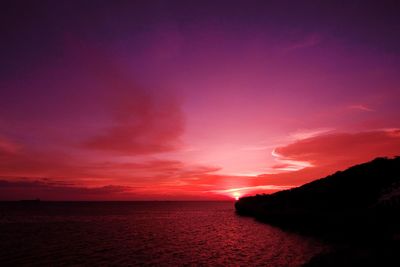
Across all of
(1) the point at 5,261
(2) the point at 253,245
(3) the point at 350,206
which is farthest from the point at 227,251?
(3) the point at 350,206

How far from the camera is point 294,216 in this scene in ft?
173

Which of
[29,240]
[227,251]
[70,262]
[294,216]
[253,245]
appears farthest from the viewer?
[294,216]

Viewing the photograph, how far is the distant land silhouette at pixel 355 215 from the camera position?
60.2 ft

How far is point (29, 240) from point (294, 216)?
46150 mm

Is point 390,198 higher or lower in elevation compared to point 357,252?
higher

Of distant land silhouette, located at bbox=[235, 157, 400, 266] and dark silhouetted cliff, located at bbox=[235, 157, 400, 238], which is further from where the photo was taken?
dark silhouetted cliff, located at bbox=[235, 157, 400, 238]

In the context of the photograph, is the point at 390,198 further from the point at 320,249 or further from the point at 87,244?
the point at 87,244

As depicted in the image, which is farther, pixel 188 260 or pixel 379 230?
pixel 379 230

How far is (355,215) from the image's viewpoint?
1447 inches

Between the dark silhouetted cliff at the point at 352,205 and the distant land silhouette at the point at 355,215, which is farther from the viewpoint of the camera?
the dark silhouetted cliff at the point at 352,205

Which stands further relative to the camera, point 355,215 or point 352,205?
point 352,205

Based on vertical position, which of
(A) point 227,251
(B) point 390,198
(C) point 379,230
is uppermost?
(B) point 390,198

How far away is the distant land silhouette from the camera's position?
18.4 meters

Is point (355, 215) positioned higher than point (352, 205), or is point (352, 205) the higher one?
point (352, 205)
